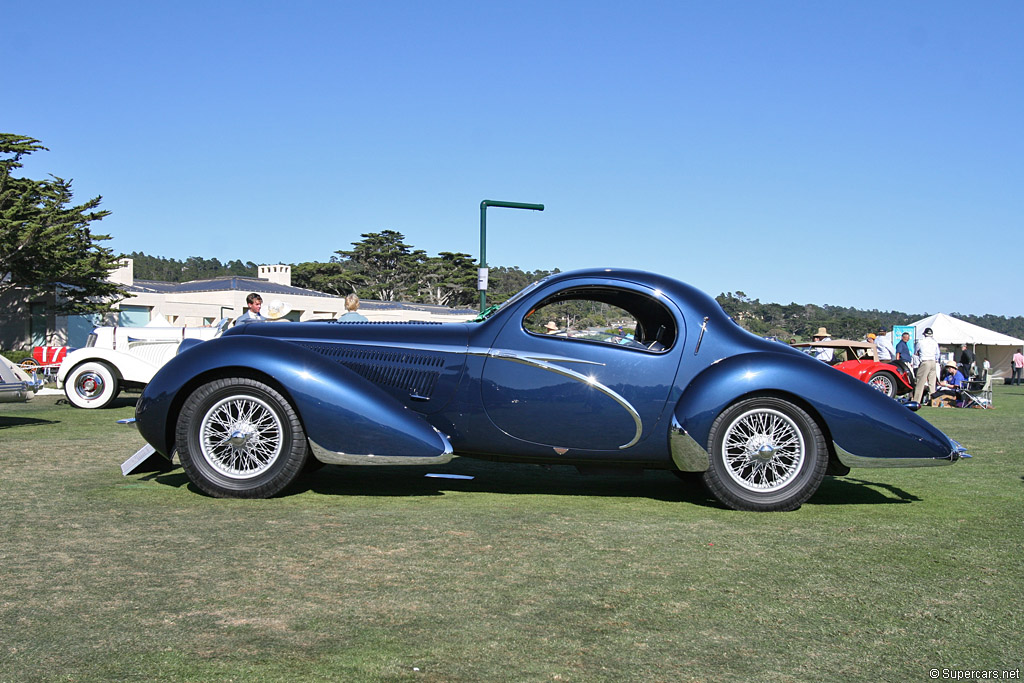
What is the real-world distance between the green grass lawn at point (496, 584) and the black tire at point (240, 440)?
0.18 m

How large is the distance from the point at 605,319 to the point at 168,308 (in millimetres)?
45226

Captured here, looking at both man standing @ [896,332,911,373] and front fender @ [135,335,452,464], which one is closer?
front fender @ [135,335,452,464]

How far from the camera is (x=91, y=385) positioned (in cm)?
1335

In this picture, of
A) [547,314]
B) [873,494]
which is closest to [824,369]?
[873,494]

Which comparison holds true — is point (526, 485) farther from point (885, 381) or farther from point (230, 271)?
point (230, 271)

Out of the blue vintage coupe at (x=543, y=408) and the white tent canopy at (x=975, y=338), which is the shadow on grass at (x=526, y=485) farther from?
the white tent canopy at (x=975, y=338)

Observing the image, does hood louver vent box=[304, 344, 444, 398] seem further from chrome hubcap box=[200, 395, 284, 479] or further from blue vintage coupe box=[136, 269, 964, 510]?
chrome hubcap box=[200, 395, 284, 479]

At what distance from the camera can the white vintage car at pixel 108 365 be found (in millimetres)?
13320

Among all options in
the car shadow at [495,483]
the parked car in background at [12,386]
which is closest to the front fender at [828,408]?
the car shadow at [495,483]

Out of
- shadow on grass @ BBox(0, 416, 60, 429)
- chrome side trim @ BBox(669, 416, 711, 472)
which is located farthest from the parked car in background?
chrome side trim @ BBox(669, 416, 711, 472)

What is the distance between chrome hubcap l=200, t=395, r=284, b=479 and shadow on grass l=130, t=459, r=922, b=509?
0.34 meters

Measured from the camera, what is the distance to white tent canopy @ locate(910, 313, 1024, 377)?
41.9 m

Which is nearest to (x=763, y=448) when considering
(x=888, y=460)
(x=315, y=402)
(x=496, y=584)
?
(x=888, y=460)

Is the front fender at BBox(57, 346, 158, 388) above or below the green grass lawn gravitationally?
above
